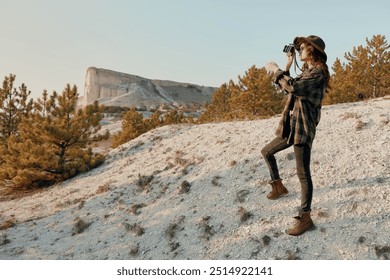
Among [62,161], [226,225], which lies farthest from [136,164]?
[226,225]

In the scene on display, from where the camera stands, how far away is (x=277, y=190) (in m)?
5.50

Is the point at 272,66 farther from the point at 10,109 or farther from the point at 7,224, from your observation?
the point at 10,109

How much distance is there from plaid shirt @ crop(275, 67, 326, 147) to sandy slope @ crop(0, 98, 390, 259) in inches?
62.9

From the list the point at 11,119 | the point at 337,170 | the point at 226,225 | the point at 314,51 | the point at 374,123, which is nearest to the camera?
the point at 314,51

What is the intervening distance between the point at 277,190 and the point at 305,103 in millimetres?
2040

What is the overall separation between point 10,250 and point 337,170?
7.50m

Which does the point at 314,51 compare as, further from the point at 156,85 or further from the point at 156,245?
the point at 156,85

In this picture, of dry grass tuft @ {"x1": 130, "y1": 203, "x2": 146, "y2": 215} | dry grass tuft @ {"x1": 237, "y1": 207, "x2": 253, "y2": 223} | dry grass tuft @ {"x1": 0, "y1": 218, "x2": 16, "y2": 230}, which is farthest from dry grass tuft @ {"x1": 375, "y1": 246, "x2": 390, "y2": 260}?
dry grass tuft @ {"x1": 0, "y1": 218, "x2": 16, "y2": 230}

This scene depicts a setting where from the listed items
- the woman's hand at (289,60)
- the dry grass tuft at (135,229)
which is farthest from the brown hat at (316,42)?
the dry grass tuft at (135,229)

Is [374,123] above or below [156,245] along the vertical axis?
above

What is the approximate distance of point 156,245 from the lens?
565 cm

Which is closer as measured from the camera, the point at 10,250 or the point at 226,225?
the point at 226,225

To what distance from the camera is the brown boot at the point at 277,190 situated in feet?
17.8
